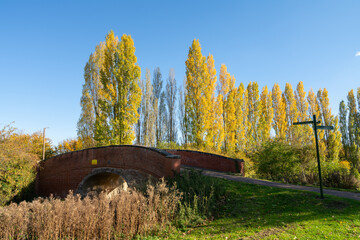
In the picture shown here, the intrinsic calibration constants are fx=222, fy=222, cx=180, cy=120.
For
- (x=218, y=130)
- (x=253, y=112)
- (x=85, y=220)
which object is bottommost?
(x=85, y=220)

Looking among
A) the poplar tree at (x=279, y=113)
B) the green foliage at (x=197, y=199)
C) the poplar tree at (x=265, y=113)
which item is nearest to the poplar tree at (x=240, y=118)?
the poplar tree at (x=265, y=113)

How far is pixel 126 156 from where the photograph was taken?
13.8 meters

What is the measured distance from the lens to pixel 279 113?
34.0 meters

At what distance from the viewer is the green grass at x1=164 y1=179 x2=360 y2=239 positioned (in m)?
5.40

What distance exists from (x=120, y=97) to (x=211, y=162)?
1138 centimetres

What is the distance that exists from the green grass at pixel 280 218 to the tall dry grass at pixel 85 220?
88cm

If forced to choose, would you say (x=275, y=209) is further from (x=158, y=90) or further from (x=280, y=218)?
(x=158, y=90)

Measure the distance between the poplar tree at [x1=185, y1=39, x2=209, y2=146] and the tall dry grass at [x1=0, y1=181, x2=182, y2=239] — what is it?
52.5ft

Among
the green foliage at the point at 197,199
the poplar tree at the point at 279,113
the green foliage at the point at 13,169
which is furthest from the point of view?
the poplar tree at the point at 279,113

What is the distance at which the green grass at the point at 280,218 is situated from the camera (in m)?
5.40

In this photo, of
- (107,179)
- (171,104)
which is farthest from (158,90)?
(107,179)

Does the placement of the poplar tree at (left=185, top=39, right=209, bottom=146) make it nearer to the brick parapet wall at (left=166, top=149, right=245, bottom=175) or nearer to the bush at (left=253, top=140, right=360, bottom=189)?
the brick parapet wall at (left=166, top=149, right=245, bottom=175)

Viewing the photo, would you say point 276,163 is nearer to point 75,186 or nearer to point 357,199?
point 357,199

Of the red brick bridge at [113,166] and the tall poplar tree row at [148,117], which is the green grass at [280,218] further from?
the tall poplar tree row at [148,117]
